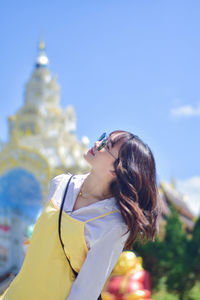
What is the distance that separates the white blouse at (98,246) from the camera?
1.11 meters

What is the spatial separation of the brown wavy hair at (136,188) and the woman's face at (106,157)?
0.09 ft

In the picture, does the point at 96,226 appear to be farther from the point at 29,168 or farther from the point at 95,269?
the point at 29,168

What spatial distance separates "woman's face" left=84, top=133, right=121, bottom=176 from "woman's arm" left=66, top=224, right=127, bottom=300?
0.22 m

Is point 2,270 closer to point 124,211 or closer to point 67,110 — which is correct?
point 67,110

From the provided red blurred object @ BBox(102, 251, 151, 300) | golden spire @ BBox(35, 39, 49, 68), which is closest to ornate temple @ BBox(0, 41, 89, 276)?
golden spire @ BBox(35, 39, 49, 68)

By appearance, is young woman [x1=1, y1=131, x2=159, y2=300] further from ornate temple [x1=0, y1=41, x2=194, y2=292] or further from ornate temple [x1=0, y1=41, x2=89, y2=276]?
ornate temple [x1=0, y1=41, x2=89, y2=276]

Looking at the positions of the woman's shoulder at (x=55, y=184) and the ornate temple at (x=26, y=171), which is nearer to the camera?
the woman's shoulder at (x=55, y=184)

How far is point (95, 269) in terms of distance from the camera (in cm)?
111

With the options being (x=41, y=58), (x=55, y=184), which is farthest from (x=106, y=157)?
(x=41, y=58)

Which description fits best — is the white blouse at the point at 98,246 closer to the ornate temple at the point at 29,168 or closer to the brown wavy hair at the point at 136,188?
the brown wavy hair at the point at 136,188

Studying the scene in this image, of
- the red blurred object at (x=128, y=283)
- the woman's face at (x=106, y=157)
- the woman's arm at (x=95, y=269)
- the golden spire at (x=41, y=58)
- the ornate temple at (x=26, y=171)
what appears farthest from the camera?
the golden spire at (x=41, y=58)

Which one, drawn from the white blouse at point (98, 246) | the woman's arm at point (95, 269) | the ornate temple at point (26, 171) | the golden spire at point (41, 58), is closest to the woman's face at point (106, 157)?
the white blouse at point (98, 246)

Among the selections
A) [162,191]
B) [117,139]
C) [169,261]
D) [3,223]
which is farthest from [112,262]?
[162,191]

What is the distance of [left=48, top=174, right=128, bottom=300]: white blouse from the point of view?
1.11 m
